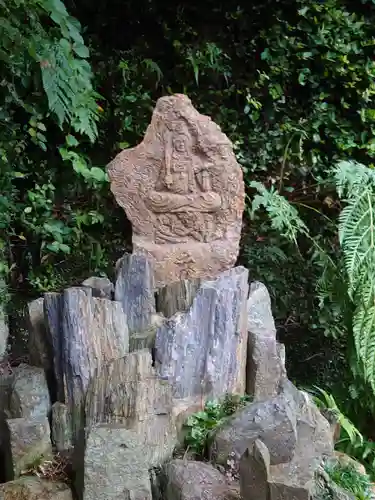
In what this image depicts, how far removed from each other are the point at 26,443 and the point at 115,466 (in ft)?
1.10

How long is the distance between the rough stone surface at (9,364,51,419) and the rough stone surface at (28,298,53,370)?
0.25 feet

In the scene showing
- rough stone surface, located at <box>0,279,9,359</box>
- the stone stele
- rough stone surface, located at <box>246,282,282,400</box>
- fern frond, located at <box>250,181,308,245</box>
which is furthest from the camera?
rough stone surface, located at <box>0,279,9,359</box>

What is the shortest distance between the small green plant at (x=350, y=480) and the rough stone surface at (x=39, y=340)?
3.32 feet

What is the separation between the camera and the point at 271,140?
14.0 feet

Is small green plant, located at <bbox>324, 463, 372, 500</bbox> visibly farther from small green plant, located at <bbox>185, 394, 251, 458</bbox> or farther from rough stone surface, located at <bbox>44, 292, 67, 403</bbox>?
rough stone surface, located at <bbox>44, 292, 67, 403</bbox>

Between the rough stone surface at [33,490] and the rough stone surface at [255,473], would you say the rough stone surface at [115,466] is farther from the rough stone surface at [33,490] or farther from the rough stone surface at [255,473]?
the rough stone surface at [255,473]

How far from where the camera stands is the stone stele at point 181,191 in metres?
2.92

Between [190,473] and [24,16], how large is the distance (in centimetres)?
220

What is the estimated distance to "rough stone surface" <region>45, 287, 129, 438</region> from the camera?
209cm

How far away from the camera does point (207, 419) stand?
85.9 inches

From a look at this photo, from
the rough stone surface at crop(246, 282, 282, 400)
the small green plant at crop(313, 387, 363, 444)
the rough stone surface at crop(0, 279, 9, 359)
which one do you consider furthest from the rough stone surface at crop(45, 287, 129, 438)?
the rough stone surface at crop(0, 279, 9, 359)

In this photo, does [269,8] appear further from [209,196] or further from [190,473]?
[190,473]

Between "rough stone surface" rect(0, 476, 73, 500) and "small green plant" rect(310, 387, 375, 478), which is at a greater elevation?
"rough stone surface" rect(0, 476, 73, 500)

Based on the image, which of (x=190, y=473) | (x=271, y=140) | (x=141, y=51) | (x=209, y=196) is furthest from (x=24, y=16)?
(x=190, y=473)
